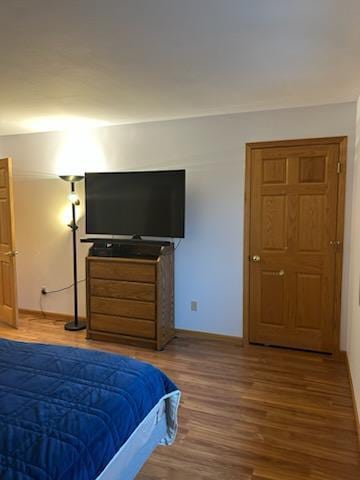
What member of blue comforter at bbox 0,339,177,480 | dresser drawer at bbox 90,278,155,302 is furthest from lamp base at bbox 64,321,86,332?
blue comforter at bbox 0,339,177,480

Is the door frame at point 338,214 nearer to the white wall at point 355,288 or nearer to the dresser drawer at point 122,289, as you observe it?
the white wall at point 355,288

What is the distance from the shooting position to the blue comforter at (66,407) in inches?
50.9

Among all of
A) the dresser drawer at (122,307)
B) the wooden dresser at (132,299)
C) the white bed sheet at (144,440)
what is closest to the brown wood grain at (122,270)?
the wooden dresser at (132,299)

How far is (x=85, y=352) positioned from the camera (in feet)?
7.06

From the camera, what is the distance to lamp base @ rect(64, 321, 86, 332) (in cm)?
453

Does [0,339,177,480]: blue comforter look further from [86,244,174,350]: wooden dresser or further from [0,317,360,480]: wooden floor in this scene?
[86,244,174,350]: wooden dresser

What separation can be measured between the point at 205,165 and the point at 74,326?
2.51m

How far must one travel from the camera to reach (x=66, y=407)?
61.4 inches

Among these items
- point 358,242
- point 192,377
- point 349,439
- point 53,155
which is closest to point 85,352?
point 192,377

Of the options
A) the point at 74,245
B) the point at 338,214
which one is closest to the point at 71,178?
the point at 74,245

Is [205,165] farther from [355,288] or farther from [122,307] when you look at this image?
[355,288]

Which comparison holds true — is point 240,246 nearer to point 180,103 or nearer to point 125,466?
point 180,103

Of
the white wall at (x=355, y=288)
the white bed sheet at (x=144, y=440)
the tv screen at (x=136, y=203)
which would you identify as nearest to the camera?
the white bed sheet at (x=144, y=440)

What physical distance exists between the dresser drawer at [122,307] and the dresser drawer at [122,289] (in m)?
0.05
